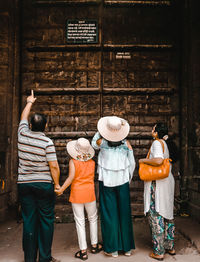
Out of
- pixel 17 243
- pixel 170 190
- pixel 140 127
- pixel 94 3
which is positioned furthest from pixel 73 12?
pixel 17 243

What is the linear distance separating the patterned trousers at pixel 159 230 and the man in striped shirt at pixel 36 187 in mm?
1252

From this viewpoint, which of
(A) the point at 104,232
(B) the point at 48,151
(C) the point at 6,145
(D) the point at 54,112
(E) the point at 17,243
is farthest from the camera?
(D) the point at 54,112

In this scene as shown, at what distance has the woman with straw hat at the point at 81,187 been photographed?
10.0 ft

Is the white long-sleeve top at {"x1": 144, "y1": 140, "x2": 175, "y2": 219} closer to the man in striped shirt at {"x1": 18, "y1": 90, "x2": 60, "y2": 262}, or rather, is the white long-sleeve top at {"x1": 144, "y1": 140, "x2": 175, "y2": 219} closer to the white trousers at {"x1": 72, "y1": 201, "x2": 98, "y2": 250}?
the white trousers at {"x1": 72, "y1": 201, "x2": 98, "y2": 250}

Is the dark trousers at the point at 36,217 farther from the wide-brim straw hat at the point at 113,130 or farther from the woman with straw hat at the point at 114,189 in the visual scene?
the wide-brim straw hat at the point at 113,130

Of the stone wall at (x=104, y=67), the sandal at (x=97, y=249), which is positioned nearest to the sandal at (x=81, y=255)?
the sandal at (x=97, y=249)

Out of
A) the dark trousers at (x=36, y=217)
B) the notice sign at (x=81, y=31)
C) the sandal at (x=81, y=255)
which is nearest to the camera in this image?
the dark trousers at (x=36, y=217)

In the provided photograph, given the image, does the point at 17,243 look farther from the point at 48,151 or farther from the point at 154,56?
the point at 154,56

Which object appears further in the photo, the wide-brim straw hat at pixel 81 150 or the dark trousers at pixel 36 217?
the wide-brim straw hat at pixel 81 150

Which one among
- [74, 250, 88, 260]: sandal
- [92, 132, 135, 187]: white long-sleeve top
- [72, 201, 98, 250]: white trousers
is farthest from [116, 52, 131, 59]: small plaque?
[74, 250, 88, 260]: sandal

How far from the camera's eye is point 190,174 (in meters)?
4.50

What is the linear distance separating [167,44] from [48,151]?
3.32 metres

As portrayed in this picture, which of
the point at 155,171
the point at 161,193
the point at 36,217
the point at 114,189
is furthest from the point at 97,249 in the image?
the point at 155,171

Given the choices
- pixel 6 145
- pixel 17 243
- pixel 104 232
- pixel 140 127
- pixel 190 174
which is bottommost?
pixel 17 243
